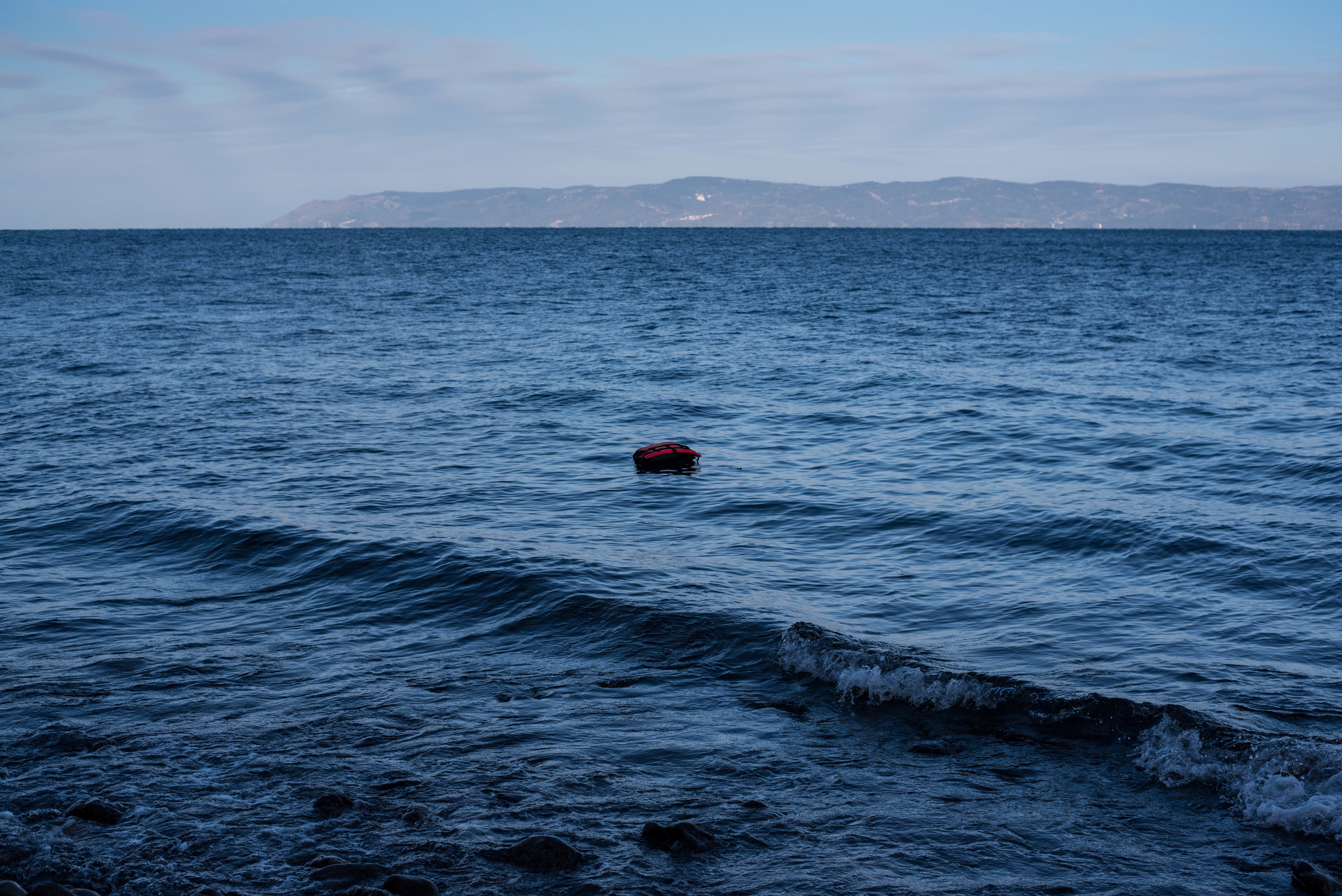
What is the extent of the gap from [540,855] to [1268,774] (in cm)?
613

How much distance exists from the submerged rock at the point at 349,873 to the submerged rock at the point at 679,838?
1872mm

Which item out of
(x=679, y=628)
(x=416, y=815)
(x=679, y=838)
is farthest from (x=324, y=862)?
(x=679, y=628)

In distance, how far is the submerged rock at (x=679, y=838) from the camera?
7.13 metres

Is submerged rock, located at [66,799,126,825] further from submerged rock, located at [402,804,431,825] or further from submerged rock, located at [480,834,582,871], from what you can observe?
submerged rock, located at [480,834,582,871]

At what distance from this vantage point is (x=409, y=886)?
6461 millimetres

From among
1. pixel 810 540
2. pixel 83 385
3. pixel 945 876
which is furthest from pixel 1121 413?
pixel 83 385

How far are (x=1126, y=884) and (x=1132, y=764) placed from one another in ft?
7.17

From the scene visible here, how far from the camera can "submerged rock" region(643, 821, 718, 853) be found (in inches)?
281

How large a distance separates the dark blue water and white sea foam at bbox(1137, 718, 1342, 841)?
3 cm

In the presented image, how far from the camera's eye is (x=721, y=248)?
148 m

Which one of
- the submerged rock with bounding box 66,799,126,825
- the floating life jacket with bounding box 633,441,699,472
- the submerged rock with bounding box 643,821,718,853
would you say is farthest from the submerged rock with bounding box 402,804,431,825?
the floating life jacket with bounding box 633,441,699,472

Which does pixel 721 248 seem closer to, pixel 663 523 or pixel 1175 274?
pixel 1175 274

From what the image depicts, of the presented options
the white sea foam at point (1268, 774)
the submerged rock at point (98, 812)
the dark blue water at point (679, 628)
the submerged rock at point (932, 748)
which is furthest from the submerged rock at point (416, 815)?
the white sea foam at point (1268, 774)

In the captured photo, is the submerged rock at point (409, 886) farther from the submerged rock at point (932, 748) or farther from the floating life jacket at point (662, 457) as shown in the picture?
the floating life jacket at point (662, 457)
